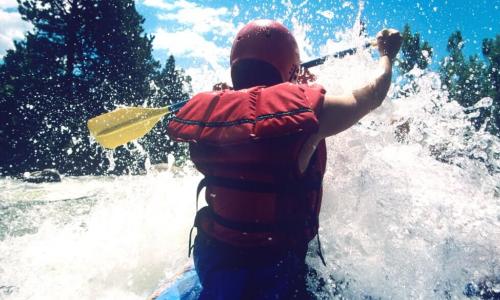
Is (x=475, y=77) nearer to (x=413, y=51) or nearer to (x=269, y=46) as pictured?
(x=413, y=51)

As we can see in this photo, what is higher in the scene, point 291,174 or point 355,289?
point 291,174

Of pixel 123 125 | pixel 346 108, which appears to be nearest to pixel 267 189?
pixel 346 108

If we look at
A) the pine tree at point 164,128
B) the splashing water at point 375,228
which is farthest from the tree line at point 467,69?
the splashing water at point 375,228

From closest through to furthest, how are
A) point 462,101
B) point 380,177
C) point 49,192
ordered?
1. point 380,177
2. point 49,192
3. point 462,101

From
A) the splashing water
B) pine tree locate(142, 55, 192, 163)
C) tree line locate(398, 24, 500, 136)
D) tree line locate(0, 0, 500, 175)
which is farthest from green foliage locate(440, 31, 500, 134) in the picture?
the splashing water

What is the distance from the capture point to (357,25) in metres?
3.46

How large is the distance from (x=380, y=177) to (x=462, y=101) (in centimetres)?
2844

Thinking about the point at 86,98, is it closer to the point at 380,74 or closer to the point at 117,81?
the point at 117,81

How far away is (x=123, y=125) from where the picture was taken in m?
3.17

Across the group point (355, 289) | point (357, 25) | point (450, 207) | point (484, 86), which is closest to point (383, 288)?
point (355, 289)

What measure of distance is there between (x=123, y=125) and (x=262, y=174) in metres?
1.99

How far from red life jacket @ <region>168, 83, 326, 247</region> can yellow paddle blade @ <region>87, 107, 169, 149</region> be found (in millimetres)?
1362

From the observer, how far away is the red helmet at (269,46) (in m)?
1.97

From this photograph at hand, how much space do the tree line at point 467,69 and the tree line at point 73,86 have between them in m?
21.1
